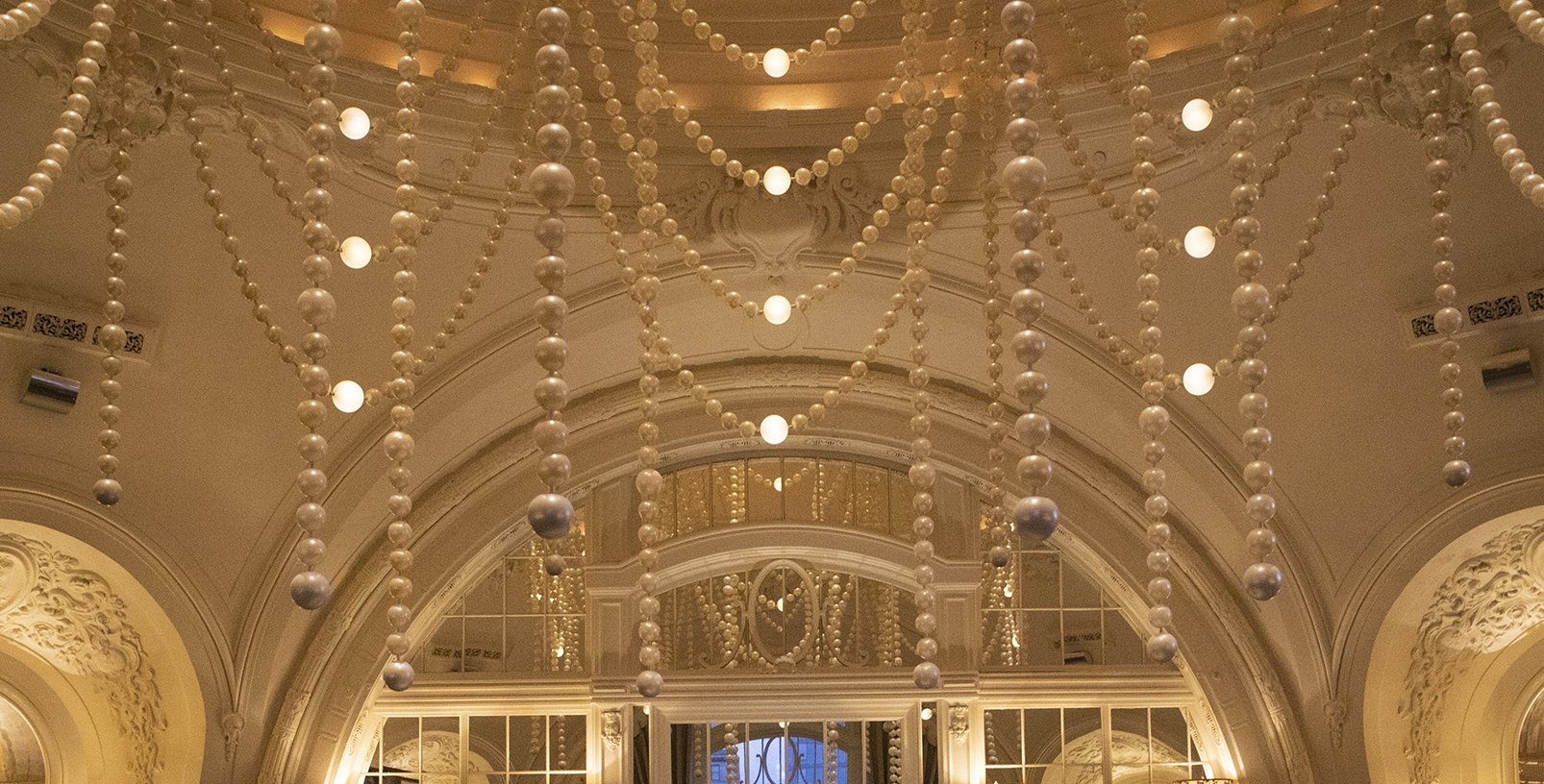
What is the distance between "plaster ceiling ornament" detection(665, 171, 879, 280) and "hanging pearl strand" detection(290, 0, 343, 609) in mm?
2753

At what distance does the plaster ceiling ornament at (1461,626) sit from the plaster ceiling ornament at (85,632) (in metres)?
5.86

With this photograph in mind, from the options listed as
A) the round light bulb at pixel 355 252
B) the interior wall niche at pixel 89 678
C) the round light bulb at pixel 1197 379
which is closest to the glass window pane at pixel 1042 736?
the round light bulb at pixel 1197 379

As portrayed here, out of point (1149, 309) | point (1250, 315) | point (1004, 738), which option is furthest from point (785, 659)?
point (1250, 315)

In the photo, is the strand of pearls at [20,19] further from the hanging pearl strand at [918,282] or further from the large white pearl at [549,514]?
the hanging pearl strand at [918,282]

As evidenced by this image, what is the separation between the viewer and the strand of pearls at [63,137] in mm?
3170

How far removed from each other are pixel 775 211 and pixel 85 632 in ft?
12.3

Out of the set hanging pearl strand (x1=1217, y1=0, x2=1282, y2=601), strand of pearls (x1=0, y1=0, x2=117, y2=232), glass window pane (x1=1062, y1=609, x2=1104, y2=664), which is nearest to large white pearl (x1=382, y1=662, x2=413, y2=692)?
strand of pearls (x1=0, y1=0, x2=117, y2=232)

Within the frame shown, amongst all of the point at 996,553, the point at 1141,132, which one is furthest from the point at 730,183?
the point at 1141,132

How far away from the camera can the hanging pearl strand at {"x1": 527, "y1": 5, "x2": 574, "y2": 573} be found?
2760 mm

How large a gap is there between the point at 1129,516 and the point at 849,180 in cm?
232

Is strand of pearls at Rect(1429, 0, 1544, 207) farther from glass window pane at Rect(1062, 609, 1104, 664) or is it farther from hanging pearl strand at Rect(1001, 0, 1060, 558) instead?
glass window pane at Rect(1062, 609, 1104, 664)

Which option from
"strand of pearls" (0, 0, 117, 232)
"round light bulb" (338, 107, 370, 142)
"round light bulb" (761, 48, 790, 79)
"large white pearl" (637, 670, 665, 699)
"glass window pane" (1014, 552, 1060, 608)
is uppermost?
"round light bulb" (761, 48, 790, 79)

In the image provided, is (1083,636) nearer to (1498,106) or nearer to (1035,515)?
(1498,106)

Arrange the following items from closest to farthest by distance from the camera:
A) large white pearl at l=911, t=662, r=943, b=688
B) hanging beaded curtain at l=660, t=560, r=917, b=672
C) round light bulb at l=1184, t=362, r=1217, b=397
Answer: large white pearl at l=911, t=662, r=943, b=688, round light bulb at l=1184, t=362, r=1217, b=397, hanging beaded curtain at l=660, t=560, r=917, b=672
